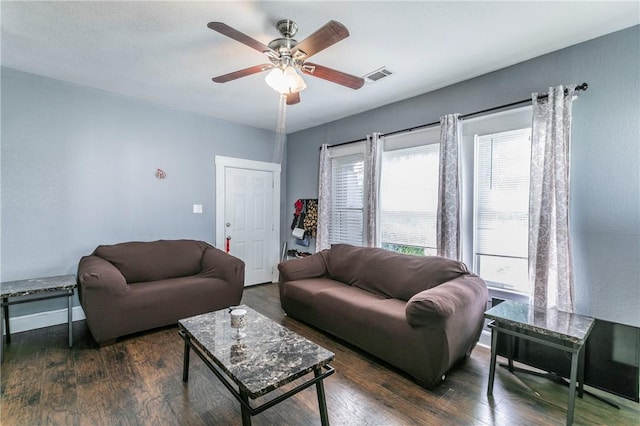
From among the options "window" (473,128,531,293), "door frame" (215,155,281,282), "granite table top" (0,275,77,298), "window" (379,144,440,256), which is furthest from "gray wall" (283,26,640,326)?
"granite table top" (0,275,77,298)

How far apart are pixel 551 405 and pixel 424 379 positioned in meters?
0.80

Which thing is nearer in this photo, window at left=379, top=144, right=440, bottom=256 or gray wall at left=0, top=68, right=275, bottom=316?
gray wall at left=0, top=68, right=275, bottom=316

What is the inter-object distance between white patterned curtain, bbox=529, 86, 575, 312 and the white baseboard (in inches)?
183

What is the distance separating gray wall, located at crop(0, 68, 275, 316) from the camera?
2.90 meters

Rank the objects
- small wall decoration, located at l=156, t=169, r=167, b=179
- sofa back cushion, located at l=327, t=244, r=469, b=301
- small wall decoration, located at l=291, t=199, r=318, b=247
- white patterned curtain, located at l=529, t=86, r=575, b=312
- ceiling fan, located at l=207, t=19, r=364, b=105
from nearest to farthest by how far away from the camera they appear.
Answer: ceiling fan, located at l=207, t=19, r=364, b=105 → white patterned curtain, located at l=529, t=86, r=575, b=312 → sofa back cushion, located at l=327, t=244, r=469, b=301 → small wall decoration, located at l=156, t=169, r=167, b=179 → small wall decoration, located at l=291, t=199, r=318, b=247

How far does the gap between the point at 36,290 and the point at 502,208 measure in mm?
4327

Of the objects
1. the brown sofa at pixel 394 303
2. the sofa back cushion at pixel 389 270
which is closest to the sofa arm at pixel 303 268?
the brown sofa at pixel 394 303

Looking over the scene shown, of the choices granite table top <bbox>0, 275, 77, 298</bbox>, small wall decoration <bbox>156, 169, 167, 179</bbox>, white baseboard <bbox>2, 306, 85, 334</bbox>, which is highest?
small wall decoration <bbox>156, 169, 167, 179</bbox>

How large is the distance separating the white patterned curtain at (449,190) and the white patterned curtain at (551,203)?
2.03 feet

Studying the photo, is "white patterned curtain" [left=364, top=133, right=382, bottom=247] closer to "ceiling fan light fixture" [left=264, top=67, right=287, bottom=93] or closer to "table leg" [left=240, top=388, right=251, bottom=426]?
"ceiling fan light fixture" [left=264, top=67, right=287, bottom=93]

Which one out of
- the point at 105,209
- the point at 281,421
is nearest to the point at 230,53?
the point at 105,209

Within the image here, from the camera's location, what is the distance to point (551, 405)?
6.20 feet

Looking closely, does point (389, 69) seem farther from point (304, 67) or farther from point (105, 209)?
point (105, 209)

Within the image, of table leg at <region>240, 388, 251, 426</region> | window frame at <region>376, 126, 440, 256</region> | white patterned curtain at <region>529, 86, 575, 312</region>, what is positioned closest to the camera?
table leg at <region>240, 388, 251, 426</region>
